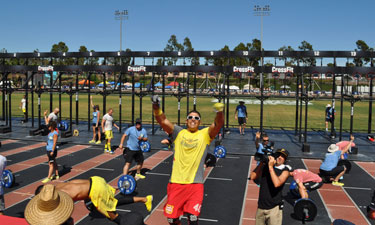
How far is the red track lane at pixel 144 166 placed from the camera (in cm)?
743

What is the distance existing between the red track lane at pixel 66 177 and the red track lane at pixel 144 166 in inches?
59.2

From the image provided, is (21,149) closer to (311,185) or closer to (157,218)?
(157,218)

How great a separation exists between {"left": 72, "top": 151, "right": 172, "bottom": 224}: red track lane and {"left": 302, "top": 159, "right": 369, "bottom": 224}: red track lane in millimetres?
5756

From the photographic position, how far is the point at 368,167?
12164mm

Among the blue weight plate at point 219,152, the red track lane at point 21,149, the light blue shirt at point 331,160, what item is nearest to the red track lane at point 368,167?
the light blue shirt at point 331,160

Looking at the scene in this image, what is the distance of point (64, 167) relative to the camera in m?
11.6

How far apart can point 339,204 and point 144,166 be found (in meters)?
6.60

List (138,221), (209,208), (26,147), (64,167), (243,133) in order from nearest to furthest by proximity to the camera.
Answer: (138,221) → (209,208) → (64,167) → (26,147) → (243,133)

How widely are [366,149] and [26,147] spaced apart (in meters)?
15.6

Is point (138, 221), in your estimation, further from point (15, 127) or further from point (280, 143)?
point (15, 127)

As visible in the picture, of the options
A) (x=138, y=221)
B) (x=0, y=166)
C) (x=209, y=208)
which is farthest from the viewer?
(x=209, y=208)

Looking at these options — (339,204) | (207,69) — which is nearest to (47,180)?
(339,204)

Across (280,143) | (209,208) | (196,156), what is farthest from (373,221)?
(280,143)

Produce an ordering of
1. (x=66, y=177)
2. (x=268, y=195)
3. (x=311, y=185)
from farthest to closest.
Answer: (x=66, y=177) < (x=311, y=185) < (x=268, y=195)
